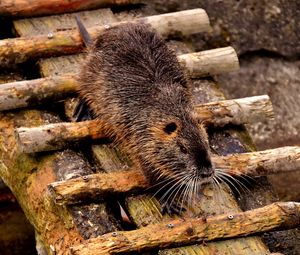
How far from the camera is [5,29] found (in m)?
6.94

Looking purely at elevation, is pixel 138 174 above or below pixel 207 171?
below

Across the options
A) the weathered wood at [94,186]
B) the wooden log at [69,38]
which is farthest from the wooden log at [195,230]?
the wooden log at [69,38]

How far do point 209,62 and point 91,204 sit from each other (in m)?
1.67

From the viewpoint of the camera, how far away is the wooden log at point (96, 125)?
18.4 feet

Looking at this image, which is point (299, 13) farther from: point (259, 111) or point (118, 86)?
point (118, 86)

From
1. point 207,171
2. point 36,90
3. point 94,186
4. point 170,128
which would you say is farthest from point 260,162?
point 36,90

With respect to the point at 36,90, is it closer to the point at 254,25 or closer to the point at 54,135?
the point at 54,135

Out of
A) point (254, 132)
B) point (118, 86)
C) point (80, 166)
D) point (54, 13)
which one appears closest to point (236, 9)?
point (254, 132)

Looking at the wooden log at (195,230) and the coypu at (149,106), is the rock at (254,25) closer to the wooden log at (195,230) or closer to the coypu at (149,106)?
the coypu at (149,106)

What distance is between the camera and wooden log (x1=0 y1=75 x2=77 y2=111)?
6031mm

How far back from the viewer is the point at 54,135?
5.64 m

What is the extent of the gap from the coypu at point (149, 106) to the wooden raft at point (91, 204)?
13cm

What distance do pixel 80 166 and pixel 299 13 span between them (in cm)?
275

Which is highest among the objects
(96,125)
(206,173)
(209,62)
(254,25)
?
(206,173)
